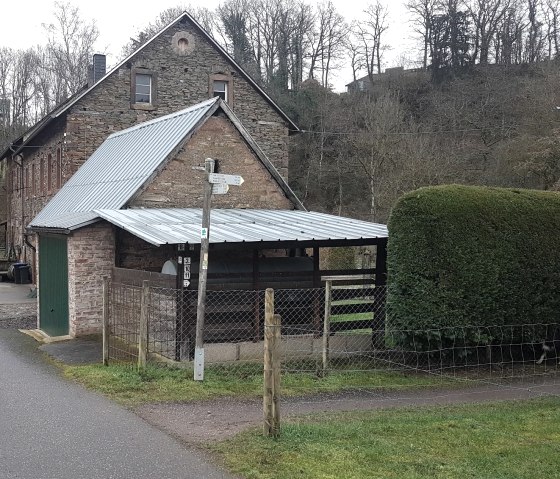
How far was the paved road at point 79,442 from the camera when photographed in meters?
5.95

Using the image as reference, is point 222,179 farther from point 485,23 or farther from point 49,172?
point 485,23

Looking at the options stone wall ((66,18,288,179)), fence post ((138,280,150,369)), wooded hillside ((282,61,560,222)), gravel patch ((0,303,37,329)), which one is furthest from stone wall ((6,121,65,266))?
fence post ((138,280,150,369))

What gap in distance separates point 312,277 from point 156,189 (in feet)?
17.2

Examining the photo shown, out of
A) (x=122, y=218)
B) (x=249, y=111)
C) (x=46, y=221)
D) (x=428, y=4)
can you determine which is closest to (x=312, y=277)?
(x=122, y=218)

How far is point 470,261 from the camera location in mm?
11109

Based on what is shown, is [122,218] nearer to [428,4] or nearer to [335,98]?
[335,98]

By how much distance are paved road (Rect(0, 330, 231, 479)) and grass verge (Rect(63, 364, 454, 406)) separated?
1.26ft

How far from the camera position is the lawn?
5.87 m

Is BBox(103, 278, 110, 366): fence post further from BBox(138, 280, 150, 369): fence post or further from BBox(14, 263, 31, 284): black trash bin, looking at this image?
BBox(14, 263, 31, 284): black trash bin

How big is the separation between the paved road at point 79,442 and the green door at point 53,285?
5.78 metres

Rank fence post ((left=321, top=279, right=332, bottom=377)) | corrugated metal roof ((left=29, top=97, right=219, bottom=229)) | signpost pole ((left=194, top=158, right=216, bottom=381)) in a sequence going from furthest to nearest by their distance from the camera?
1. corrugated metal roof ((left=29, top=97, right=219, bottom=229))
2. fence post ((left=321, top=279, right=332, bottom=377))
3. signpost pole ((left=194, top=158, right=216, bottom=381))

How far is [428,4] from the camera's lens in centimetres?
5297

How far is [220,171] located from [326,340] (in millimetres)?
7592

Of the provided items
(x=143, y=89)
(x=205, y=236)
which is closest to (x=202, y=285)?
(x=205, y=236)
